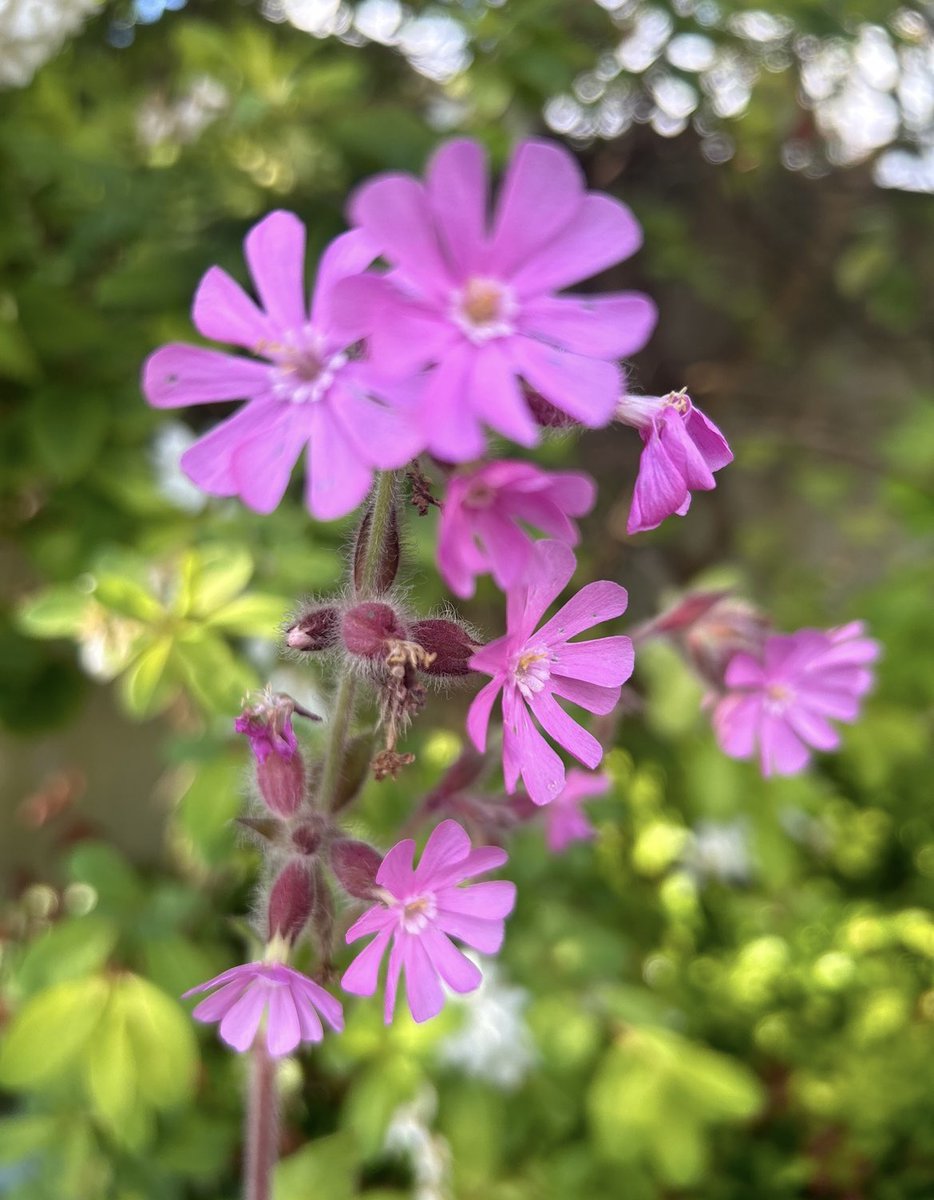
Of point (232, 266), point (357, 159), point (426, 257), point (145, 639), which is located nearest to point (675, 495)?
point (426, 257)

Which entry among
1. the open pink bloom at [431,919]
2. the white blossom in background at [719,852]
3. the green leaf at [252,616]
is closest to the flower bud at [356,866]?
the open pink bloom at [431,919]

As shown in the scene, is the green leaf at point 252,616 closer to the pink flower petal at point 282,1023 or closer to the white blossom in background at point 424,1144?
the pink flower petal at point 282,1023

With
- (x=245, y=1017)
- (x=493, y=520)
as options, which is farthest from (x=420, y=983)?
(x=493, y=520)


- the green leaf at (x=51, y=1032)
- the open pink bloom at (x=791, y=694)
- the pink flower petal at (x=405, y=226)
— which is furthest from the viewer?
the green leaf at (x=51, y=1032)

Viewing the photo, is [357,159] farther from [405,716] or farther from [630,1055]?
[630,1055]

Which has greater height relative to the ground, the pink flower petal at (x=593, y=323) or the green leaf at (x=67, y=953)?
the pink flower petal at (x=593, y=323)

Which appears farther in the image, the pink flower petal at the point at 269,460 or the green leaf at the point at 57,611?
the green leaf at the point at 57,611

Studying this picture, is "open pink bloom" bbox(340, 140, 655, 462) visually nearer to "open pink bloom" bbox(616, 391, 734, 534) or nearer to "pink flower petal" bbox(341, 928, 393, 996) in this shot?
"open pink bloom" bbox(616, 391, 734, 534)
